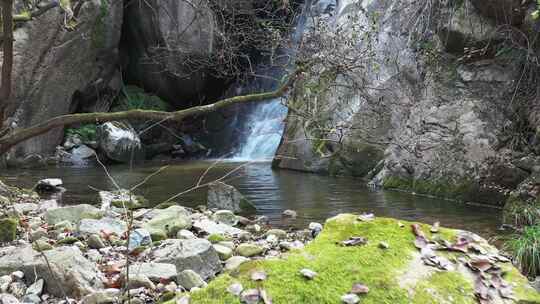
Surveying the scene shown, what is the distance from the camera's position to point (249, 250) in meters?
4.64

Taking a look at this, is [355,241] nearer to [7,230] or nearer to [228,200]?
[7,230]

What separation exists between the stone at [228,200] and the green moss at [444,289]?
5.18 meters

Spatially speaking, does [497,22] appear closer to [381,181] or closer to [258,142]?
[381,181]

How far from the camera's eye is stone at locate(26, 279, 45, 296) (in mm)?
3096

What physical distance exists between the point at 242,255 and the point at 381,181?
6251mm

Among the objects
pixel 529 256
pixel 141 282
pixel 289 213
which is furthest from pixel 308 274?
pixel 289 213

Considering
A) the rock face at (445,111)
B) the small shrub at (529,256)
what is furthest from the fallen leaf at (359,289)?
the rock face at (445,111)

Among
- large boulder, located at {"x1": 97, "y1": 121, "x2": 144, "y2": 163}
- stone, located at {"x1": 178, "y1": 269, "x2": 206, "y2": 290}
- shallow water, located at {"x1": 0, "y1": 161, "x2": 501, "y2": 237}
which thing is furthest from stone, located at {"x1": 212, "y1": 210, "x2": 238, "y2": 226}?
large boulder, located at {"x1": 97, "y1": 121, "x2": 144, "y2": 163}

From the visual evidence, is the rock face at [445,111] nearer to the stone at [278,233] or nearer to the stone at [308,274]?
the stone at [278,233]

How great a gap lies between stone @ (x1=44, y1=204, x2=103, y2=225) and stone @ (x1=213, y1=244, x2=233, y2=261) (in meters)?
1.95

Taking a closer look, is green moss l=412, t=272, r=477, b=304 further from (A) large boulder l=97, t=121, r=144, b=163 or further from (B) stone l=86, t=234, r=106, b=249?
(A) large boulder l=97, t=121, r=144, b=163

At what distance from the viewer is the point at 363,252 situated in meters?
2.57

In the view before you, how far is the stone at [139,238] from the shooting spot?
14.4ft

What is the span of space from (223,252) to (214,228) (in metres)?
1.44
